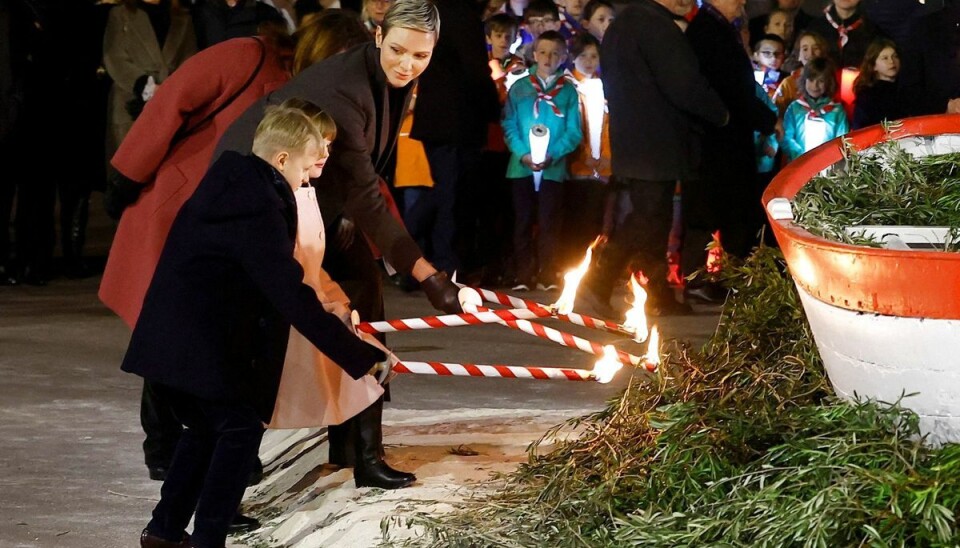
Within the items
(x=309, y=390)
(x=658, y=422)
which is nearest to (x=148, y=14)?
(x=309, y=390)

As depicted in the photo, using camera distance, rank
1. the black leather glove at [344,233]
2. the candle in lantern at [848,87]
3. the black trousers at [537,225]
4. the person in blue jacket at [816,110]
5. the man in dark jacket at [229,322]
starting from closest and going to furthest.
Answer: the man in dark jacket at [229,322], the black leather glove at [344,233], the black trousers at [537,225], the person in blue jacket at [816,110], the candle in lantern at [848,87]

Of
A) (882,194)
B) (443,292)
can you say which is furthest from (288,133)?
(882,194)

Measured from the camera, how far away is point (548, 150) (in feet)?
35.7

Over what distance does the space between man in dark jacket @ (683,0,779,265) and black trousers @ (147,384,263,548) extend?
6.01m

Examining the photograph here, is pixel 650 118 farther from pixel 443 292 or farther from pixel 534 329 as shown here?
pixel 443 292

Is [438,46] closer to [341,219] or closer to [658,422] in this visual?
[341,219]

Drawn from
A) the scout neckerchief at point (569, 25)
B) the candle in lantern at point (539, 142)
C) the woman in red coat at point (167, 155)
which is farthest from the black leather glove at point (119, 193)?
the scout neckerchief at point (569, 25)

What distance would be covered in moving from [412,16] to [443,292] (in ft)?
3.41

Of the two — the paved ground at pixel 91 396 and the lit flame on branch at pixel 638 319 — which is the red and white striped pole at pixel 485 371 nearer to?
the lit flame on branch at pixel 638 319

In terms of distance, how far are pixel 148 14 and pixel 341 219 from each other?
6.28 meters

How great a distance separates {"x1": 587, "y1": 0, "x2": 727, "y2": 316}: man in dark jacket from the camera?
31.3 feet

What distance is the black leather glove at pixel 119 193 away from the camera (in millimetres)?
6043

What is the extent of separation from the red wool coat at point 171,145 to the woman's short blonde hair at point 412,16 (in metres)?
0.77

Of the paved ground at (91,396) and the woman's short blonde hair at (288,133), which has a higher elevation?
the woman's short blonde hair at (288,133)
